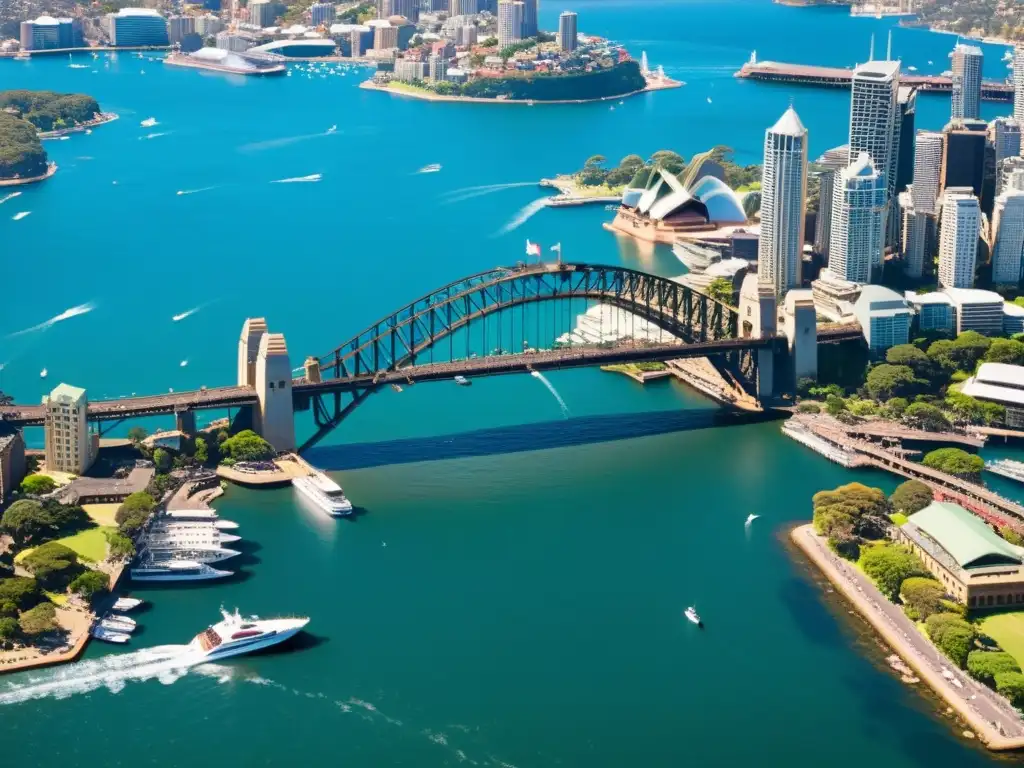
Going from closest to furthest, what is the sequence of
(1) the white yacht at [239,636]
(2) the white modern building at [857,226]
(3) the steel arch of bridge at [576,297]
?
(1) the white yacht at [239,636], (3) the steel arch of bridge at [576,297], (2) the white modern building at [857,226]

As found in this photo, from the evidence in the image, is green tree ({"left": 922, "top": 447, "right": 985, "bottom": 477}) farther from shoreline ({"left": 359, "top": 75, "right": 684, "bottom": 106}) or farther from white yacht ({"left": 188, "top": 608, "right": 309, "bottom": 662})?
shoreline ({"left": 359, "top": 75, "right": 684, "bottom": 106})

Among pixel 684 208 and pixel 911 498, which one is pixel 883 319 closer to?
pixel 911 498

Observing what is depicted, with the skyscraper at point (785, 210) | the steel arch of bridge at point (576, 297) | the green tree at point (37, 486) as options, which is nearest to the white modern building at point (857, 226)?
the skyscraper at point (785, 210)

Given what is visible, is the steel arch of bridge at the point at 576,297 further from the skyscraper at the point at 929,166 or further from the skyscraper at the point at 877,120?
the skyscraper at the point at 929,166

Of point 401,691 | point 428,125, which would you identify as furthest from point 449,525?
point 428,125

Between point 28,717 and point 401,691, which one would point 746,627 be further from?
point 28,717

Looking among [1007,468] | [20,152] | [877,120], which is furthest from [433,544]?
[20,152]

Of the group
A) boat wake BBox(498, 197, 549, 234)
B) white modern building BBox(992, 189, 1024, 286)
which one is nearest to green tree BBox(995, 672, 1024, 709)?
white modern building BBox(992, 189, 1024, 286)
